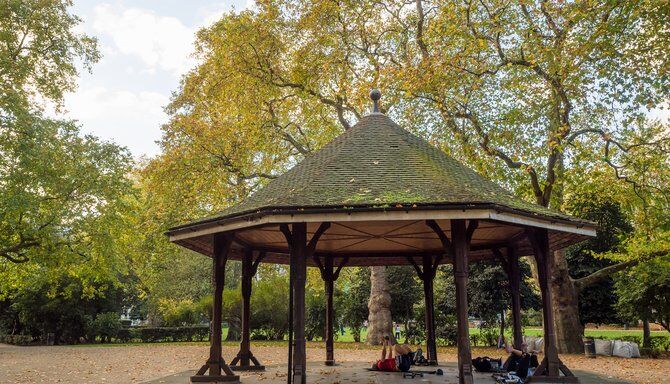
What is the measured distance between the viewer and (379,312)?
2822 centimetres

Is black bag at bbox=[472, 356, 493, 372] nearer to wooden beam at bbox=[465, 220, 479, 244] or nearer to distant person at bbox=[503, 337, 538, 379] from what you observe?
distant person at bbox=[503, 337, 538, 379]

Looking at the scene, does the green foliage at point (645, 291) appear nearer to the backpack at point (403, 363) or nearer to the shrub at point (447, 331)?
the shrub at point (447, 331)

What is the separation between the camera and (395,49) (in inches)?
1106

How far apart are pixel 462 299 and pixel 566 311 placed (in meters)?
14.9

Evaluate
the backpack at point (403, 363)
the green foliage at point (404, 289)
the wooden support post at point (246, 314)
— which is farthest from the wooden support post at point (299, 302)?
the green foliage at point (404, 289)

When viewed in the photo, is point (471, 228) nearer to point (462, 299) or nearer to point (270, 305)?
point (462, 299)

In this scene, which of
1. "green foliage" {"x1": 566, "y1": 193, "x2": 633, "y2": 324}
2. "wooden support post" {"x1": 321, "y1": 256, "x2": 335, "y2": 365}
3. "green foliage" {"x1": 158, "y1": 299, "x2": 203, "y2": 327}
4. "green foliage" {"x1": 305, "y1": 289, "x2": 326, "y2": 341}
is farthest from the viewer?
"green foliage" {"x1": 158, "y1": 299, "x2": 203, "y2": 327}

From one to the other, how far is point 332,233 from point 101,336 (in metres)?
29.7

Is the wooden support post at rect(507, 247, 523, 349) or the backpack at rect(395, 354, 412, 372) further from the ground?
the wooden support post at rect(507, 247, 523, 349)

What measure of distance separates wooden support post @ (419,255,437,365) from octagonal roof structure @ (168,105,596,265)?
19.4 inches

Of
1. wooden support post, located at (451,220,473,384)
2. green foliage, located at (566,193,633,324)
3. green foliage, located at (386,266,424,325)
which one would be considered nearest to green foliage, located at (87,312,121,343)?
green foliage, located at (386,266,424,325)

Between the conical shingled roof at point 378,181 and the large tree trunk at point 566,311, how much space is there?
1157 cm

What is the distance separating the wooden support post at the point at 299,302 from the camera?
966 cm

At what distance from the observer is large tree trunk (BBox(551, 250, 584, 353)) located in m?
21.9
